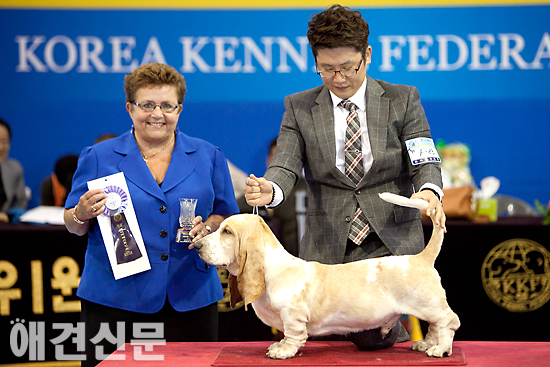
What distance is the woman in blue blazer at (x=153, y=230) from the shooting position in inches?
101

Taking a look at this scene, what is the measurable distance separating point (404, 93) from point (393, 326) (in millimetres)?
984

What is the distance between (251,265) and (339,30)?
959 millimetres

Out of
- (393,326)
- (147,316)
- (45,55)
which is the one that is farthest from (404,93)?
(45,55)

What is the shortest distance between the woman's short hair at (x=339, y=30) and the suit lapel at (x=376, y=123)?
0.78ft

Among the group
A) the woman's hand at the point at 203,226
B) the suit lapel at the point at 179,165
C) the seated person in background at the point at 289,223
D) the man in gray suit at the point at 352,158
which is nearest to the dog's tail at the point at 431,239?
the man in gray suit at the point at 352,158

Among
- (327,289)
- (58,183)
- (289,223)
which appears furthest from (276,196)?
(58,183)

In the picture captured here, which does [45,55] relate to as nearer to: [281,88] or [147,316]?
[281,88]

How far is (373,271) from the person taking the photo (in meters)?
2.08

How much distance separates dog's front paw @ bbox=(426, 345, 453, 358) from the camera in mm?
2023

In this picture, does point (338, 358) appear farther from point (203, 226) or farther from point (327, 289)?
point (203, 226)

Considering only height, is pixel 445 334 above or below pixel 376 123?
below

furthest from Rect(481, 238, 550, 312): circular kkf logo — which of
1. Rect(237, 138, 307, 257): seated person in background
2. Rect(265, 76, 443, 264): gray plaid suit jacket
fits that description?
Rect(265, 76, 443, 264): gray plaid suit jacket

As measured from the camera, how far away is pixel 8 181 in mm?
5988

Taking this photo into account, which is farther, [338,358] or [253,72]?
[253,72]
